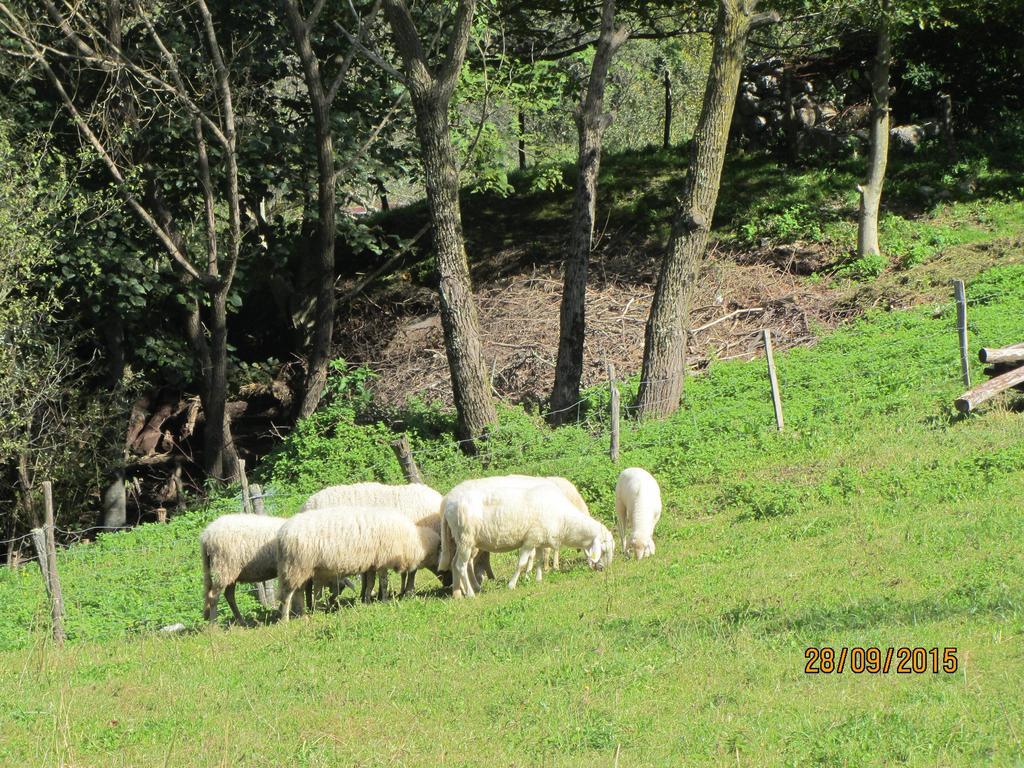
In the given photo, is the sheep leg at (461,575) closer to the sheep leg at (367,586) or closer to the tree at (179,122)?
the sheep leg at (367,586)

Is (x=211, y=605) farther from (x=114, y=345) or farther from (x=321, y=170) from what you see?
(x=114, y=345)

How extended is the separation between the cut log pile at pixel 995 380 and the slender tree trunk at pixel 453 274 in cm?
740

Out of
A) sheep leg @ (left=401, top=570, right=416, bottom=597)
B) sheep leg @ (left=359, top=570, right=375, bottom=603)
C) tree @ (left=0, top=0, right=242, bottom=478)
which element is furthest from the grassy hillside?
tree @ (left=0, top=0, right=242, bottom=478)

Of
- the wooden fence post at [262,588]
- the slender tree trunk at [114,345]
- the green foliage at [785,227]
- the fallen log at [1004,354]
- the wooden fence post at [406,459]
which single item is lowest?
the wooden fence post at [262,588]

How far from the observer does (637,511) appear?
1319 cm

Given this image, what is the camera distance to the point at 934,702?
7.29 meters

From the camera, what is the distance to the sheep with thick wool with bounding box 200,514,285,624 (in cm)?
1256

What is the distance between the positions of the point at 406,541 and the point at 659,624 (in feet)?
11.9

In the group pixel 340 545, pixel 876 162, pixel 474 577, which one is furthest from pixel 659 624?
pixel 876 162

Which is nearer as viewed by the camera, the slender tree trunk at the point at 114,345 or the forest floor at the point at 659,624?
the forest floor at the point at 659,624

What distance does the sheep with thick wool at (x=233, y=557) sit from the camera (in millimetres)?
12562

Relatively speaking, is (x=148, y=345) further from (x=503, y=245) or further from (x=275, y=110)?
(x=503, y=245)
